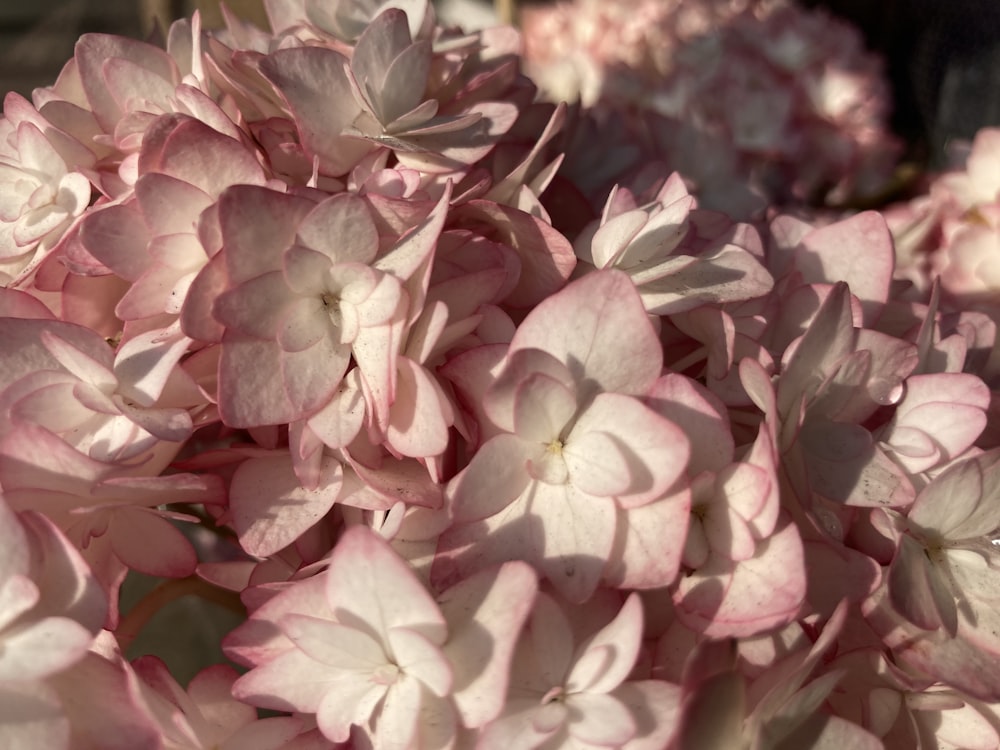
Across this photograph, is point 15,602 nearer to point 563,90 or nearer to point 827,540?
point 827,540

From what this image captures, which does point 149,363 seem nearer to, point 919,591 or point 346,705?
A: point 346,705

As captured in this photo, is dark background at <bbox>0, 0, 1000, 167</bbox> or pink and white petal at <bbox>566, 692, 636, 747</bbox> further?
dark background at <bbox>0, 0, 1000, 167</bbox>

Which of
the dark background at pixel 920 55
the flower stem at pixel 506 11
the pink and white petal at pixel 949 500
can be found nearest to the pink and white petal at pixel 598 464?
the pink and white petal at pixel 949 500

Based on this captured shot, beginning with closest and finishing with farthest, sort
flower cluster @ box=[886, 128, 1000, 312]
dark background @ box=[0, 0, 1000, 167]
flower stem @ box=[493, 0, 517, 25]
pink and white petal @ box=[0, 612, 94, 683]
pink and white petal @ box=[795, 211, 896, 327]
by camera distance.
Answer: pink and white petal @ box=[0, 612, 94, 683]
pink and white petal @ box=[795, 211, 896, 327]
flower cluster @ box=[886, 128, 1000, 312]
flower stem @ box=[493, 0, 517, 25]
dark background @ box=[0, 0, 1000, 167]

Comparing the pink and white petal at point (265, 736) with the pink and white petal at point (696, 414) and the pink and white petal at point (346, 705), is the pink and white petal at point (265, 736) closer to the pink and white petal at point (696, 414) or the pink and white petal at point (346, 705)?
the pink and white petal at point (346, 705)

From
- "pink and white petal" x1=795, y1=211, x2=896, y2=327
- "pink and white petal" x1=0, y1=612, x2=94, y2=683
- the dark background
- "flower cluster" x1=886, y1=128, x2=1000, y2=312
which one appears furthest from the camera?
the dark background

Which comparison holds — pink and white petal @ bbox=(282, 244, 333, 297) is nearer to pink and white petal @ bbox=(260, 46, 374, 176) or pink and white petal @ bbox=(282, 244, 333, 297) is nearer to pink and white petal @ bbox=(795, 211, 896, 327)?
pink and white petal @ bbox=(260, 46, 374, 176)

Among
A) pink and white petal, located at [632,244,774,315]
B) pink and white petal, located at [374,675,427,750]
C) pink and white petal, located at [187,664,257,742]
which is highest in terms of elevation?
pink and white petal, located at [632,244,774,315]

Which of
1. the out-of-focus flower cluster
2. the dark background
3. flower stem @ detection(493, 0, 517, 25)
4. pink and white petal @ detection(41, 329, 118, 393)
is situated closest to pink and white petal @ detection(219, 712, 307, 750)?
pink and white petal @ detection(41, 329, 118, 393)
